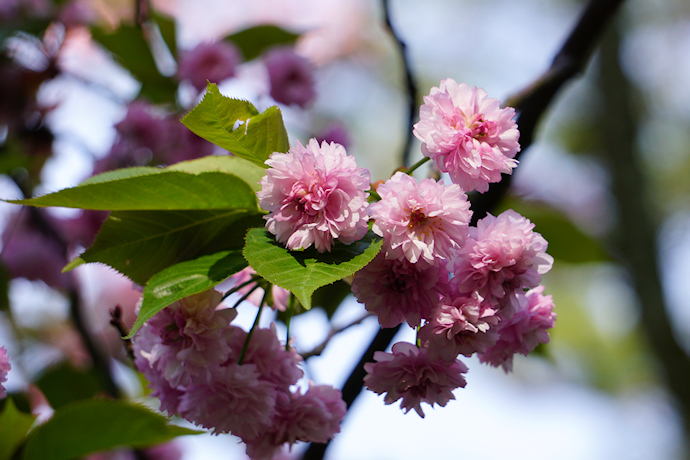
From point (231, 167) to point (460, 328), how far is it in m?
0.32

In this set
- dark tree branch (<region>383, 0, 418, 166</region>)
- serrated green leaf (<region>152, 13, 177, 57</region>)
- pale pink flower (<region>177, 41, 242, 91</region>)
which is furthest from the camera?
serrated green leaf (<region>152, 13, 177, 57</region>)

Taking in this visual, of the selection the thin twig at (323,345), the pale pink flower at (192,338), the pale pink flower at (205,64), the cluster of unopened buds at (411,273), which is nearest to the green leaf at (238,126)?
the cluster of unopened buds at (411,273)

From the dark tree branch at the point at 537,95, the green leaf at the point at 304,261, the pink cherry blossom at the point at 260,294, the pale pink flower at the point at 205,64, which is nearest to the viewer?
the green leaf at the point at 304,261

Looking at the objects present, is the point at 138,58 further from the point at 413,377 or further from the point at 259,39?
the point at 413,377

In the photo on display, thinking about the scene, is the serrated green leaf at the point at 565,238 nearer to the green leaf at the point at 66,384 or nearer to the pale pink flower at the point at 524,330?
the pale pink flower at the point at 524,330

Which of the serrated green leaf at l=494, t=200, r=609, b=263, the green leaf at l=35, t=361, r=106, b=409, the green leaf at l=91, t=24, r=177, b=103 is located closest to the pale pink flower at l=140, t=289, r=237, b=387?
the serrated green leaf at l=494, t=200, r=609, b=263

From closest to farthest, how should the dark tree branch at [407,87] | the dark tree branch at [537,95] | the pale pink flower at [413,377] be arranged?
1. the pale pink flower at [413,377]
2. the dark tree branch at [537,95]
3. the dark tree branch at [407,87]

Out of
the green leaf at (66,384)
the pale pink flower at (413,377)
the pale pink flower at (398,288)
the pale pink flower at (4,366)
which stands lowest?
the green leaf at (66,384)

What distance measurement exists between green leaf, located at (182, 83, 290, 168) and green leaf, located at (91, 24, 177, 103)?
0.95 metres

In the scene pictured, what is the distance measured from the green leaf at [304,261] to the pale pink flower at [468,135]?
98 millimetres

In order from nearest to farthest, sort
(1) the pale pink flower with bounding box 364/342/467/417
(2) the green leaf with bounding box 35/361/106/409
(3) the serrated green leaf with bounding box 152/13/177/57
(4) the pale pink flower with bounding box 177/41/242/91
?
1. (1) the pale pink flower with bounding box 364/342/467/417
2. (2) the green leaf with bounding box 35/361/106/409
3. (4) the pale pink flower with bounding box 177/41/242/91
4. (3) the serrated green leaf with bounding box 152/13/177/57

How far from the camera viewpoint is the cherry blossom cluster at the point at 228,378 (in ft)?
1.69

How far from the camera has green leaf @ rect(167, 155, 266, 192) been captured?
61 centimetres

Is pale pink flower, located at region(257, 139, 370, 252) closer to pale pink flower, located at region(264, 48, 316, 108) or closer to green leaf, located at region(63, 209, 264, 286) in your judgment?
green leaf, located at region(63, 209, 264, 286)
